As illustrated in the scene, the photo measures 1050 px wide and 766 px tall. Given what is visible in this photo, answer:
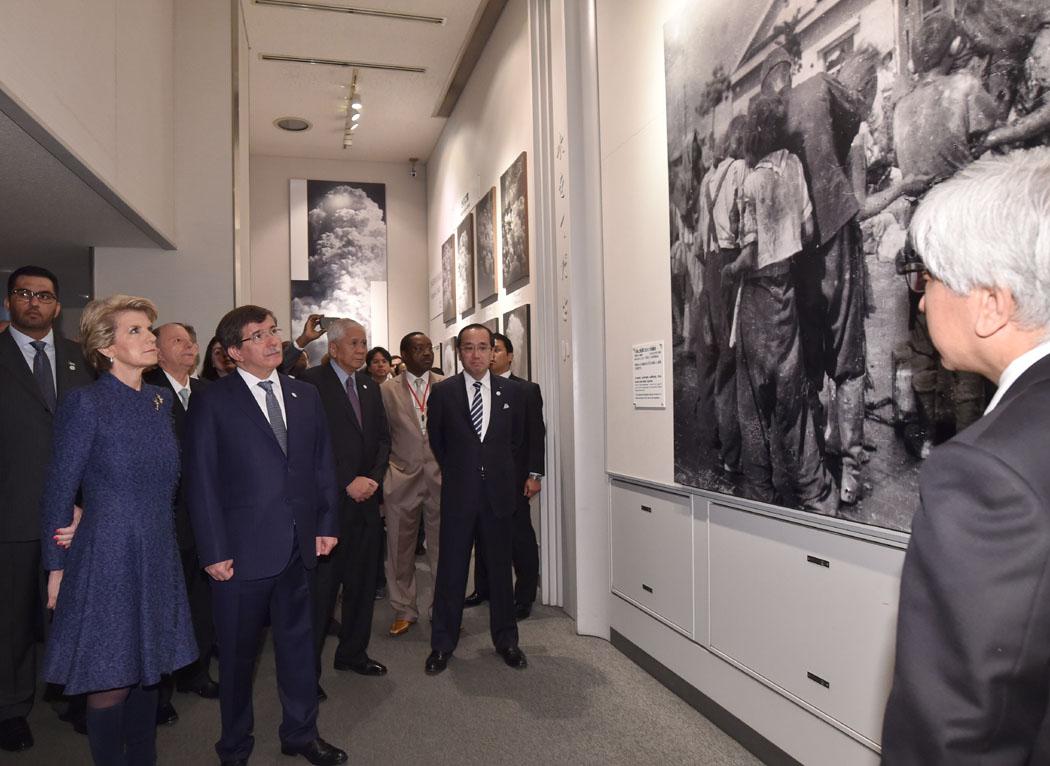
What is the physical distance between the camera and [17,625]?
330cm

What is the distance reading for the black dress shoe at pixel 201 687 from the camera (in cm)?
384

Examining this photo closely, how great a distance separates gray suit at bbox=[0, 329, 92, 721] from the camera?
129 inches

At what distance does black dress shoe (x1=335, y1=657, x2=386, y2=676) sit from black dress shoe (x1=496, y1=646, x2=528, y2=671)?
2.19 feet

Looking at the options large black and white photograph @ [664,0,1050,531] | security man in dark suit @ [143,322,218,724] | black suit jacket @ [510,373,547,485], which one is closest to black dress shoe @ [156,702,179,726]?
security man in dark suit @ [143,322,218,724]

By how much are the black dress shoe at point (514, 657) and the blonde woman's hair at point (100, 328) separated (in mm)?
2601

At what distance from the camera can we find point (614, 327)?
449 cm

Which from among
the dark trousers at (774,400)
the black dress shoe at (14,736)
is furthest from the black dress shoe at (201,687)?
the dark trousers at (774,400)

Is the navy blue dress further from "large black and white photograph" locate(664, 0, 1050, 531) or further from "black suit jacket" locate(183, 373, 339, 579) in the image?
"large black and white photograph" locate(664, 0, 1050, 531)

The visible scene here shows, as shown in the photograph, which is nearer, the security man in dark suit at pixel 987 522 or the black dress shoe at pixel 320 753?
the security man in dark suit at pixel 987 522

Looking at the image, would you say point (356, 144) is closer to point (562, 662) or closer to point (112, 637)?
point (562, 662)

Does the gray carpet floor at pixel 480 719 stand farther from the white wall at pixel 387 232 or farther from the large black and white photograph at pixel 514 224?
the white wall at pixel 387 232

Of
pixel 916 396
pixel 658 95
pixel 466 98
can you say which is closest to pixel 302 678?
pixel 916 396

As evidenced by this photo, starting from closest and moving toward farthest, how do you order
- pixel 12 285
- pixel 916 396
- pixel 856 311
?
pixel 916 396 < pixel 856 311 < pixel 12 285

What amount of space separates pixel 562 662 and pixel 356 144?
873 cm
